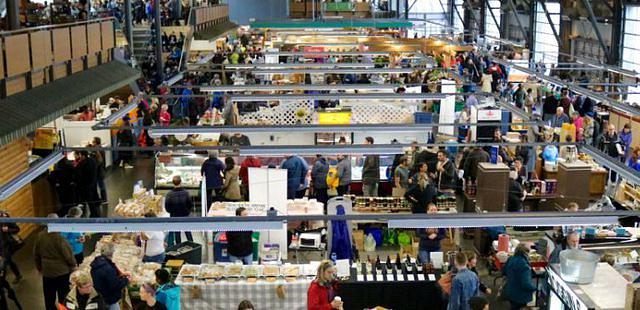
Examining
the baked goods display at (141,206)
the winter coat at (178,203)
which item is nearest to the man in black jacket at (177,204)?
the winter coat at (178,203)

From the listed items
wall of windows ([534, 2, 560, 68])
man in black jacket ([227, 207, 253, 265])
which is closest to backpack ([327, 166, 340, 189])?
man in black jacket ([227, 207, 253, 265])

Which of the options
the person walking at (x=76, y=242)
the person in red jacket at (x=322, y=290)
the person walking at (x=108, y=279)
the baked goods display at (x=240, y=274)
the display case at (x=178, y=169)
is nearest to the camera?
the person in red jacket at (x=322, y=290)

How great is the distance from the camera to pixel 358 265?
9.09 metres

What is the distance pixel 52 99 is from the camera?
30.3 ft

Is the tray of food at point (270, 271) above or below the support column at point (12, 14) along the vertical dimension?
below

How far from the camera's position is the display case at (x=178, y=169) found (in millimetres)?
13297

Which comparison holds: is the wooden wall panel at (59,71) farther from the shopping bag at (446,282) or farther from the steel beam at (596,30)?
the steel beam at (596,30)

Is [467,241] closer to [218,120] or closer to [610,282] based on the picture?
[610,282]

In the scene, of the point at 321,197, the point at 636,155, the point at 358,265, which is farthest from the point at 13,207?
the point at 636,155

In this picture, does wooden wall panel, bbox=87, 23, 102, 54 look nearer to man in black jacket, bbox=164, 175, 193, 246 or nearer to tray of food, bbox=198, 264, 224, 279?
man in black jacket, bbox=164, 175, 193, 246

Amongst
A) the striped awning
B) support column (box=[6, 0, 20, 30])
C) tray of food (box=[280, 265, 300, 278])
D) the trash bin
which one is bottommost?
the trash bin

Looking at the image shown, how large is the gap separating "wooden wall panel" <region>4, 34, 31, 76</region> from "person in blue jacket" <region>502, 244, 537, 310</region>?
5.87 m

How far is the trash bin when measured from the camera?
955cm

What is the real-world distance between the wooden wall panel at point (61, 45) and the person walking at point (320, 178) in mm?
4200
